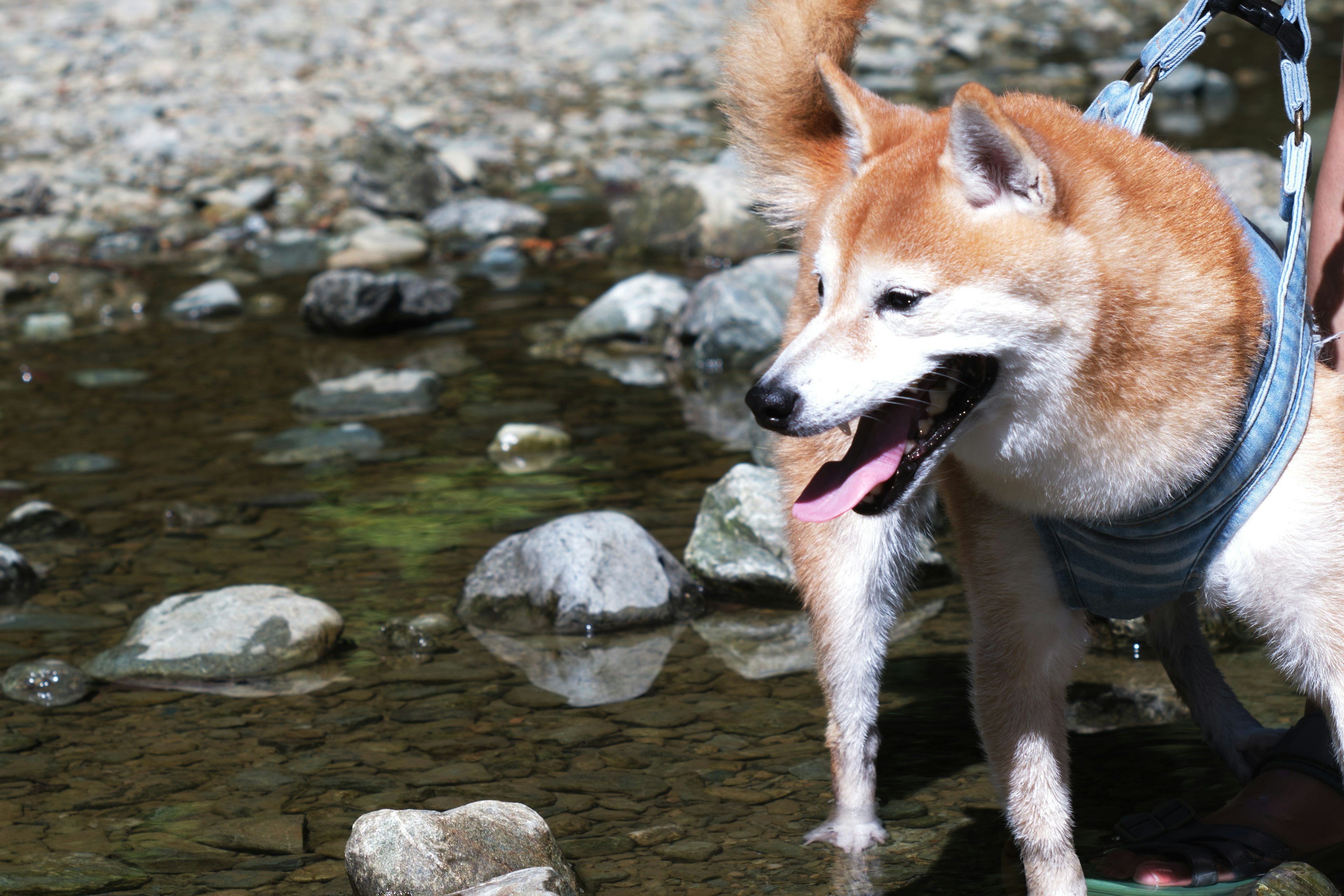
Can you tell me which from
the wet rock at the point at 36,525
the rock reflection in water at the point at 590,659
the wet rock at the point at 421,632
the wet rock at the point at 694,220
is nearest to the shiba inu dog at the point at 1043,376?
the rock reflection in water at the point at 590,659

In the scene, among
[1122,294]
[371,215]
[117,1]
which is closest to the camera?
[1122,294]

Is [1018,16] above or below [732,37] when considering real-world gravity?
below

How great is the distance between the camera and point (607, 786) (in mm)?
3164

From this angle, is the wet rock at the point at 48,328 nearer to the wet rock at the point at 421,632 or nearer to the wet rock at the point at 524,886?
the wet rock at the point at 421,632

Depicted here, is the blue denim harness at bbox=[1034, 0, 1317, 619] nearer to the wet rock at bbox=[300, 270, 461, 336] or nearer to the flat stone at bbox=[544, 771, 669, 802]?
the flat stone at bbox=[544, 771, 669, 802]

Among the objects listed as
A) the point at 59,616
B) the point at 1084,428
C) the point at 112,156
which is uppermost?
the point at 1084,428

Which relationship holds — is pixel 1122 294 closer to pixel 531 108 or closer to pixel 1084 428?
pixel 1084 428

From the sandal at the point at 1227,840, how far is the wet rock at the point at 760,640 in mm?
1035

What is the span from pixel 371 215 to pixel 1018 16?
8.79 meters

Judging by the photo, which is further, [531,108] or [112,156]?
[531,108]

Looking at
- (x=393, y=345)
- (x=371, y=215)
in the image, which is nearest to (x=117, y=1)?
(x=371, y=215)

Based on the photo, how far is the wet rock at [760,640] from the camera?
12.3 feet

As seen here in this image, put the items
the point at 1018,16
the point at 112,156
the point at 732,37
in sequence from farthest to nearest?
the point at 1018,16
the point at 112,156
the point at 732,37

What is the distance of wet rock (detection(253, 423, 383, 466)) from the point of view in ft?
17.7
